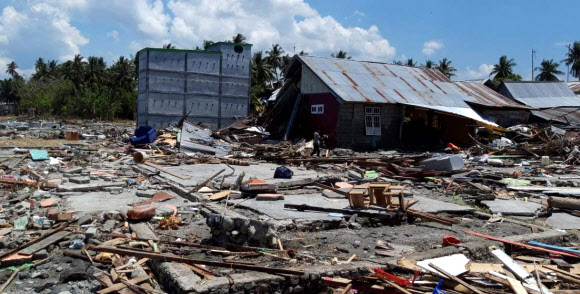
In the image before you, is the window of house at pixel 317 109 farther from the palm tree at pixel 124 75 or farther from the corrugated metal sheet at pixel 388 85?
the palm tree at pixel 124 75

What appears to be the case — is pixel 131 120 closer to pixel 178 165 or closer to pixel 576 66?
pixel 178 165

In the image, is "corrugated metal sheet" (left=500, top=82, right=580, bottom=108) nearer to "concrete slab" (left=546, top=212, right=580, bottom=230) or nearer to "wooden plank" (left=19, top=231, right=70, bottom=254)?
"concrete slab" (left=546, top=212, right=580, bottom=230)

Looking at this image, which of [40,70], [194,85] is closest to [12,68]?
[40,70]

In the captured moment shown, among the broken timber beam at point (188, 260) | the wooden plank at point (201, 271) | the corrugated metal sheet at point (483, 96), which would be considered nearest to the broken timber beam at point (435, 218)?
the broken timber beam at point (188, 260)

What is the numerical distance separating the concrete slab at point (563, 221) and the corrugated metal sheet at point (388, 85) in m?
14.1

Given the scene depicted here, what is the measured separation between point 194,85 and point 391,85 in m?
11.5

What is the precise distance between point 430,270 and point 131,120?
58804mm

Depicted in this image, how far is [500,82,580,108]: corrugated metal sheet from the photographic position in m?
34.5

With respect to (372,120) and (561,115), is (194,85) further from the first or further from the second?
(561,115)

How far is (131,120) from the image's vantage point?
196 ft

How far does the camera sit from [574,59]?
7200 centimetres

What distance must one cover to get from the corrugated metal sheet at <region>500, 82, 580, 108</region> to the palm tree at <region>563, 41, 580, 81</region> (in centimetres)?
3950

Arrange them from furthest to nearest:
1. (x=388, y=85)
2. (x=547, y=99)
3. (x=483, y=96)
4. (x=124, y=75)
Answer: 1. (x=124, y=75)
2. (x=547, y=99)
3. (x=483, y=96)
4. (x=388, y=85)

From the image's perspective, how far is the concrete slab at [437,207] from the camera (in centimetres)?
873
